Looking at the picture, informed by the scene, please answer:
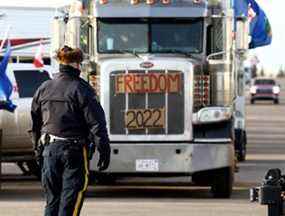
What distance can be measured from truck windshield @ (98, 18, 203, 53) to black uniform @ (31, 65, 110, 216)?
6742 millimetres

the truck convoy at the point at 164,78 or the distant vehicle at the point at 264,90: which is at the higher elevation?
the truck convoy at the point at 164,78

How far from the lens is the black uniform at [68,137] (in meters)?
10.6

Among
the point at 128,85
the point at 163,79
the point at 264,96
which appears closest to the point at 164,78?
the point at 163,79

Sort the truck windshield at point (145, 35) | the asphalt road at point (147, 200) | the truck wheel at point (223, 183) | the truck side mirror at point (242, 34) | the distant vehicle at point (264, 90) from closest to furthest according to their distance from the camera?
the asphalt road at point (147, 200)
the truck wheel at point (223, 183)
the truck side mirror at point (242, 34)
the truck windshield at point (145, 35)
the distant vehicle at point (264, 90)

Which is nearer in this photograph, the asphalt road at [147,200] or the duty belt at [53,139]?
the duty belt at [53,139]

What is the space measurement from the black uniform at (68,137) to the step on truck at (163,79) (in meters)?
5.77

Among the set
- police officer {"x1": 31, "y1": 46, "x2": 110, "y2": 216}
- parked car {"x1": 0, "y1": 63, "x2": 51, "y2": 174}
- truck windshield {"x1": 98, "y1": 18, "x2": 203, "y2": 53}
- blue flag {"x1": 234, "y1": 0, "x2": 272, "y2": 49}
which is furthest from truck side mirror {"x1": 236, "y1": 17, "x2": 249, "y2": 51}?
blue flag {"x1": 234, "y1": 0, "x2": 272, "y2": 49}

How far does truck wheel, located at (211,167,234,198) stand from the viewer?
17.1 metres

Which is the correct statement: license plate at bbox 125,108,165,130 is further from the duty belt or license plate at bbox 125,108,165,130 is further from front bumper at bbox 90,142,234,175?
the duty belt

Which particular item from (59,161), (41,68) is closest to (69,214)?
(59,161)

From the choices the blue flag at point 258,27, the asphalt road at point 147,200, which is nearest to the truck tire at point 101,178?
the asphalt road at point 147,200

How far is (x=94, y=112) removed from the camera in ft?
35.0

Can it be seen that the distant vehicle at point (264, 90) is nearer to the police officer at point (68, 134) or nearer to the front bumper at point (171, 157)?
the front bumper at point (171, 157)

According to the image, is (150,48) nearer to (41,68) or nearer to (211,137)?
(211,137)
